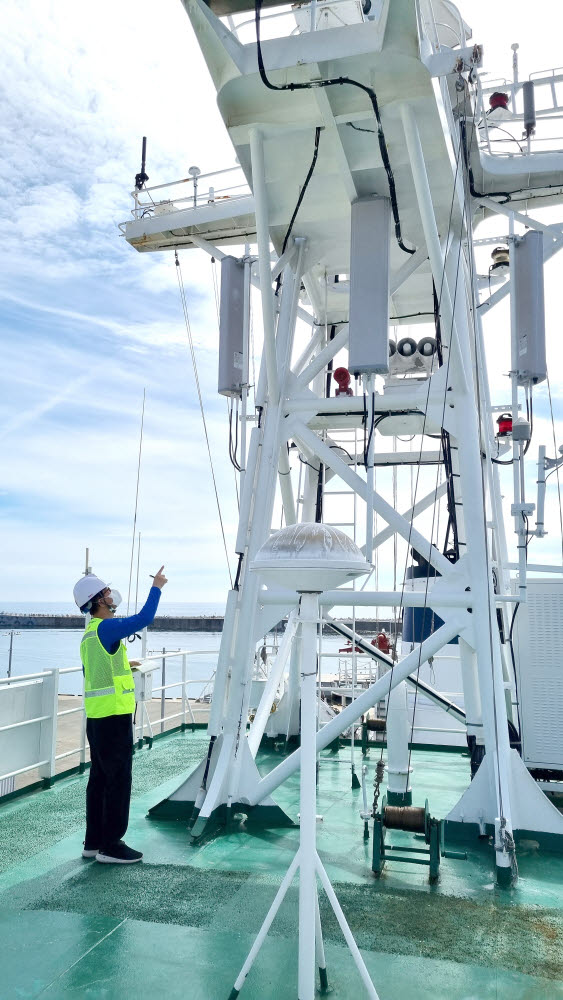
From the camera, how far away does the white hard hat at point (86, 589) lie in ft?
17.1

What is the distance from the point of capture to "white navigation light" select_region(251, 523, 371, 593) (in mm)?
2918

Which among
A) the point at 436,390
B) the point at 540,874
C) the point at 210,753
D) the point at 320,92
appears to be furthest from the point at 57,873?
the point at 320,92

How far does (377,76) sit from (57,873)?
19.3 ft

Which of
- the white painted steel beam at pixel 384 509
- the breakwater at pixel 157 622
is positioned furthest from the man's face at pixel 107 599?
the breakwater at pixel 157 622

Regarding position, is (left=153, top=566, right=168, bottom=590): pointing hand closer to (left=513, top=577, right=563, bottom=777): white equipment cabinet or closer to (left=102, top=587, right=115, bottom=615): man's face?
(left=102, top=587, right=115, bottom=615): man's face

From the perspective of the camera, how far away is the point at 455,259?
6.58 meters

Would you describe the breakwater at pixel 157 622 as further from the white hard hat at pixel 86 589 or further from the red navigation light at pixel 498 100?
the white hard hat at pixel 86 589

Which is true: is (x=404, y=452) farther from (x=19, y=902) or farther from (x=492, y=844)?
(x=19, y=902)

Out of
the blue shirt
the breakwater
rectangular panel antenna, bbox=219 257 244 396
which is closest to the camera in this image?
the blue shirt

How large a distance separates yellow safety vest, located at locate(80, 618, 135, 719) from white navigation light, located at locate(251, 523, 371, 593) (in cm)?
247

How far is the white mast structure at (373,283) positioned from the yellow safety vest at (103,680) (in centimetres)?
116

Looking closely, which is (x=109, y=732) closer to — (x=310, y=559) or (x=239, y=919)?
(x=239, y=919)

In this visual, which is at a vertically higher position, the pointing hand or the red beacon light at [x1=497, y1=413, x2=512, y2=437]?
the red beacon light at [x1=497, y1=413, x2=512, y2=437]

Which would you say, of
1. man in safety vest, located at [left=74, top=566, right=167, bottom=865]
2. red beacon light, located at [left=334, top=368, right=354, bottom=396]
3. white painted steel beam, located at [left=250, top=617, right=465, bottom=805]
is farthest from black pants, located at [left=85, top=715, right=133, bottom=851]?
red beacon light, located at [left=334, top=368, right=354, bottom=396]
